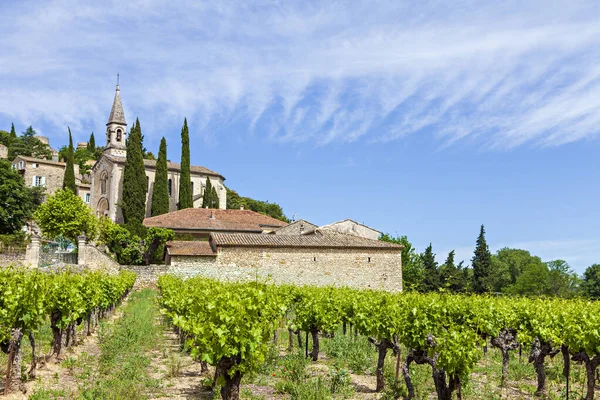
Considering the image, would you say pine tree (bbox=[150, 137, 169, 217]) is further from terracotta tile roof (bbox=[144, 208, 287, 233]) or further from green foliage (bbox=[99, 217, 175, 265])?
green foliage (bbox=[99, 217, 175, 265])

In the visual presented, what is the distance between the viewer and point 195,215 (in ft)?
147

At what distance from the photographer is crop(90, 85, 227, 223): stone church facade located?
54.4 m

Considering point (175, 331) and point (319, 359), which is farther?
point (175, 331)

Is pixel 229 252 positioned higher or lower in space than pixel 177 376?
higher

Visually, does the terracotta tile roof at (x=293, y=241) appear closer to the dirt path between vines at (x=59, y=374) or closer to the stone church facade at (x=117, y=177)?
the dirt path between vines at (x=59, y=374)

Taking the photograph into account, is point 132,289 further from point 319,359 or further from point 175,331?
point 319,359

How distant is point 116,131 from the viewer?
61.0 metres

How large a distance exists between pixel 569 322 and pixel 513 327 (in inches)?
105

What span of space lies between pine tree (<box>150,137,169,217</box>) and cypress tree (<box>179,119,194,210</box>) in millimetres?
2512

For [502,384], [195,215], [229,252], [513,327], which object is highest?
[195,215]

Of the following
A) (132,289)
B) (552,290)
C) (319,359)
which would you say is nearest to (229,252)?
(132,289)

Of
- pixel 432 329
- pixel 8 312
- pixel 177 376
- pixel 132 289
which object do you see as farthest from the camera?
pixel 132 289

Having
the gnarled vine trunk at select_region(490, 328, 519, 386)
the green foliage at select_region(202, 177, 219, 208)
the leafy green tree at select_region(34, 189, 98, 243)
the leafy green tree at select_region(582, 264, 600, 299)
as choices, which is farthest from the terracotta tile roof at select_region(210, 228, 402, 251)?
the leafy green tree at select_region(582, 264, 600, 299)

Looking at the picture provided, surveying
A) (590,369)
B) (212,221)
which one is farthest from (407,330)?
(212,221)
